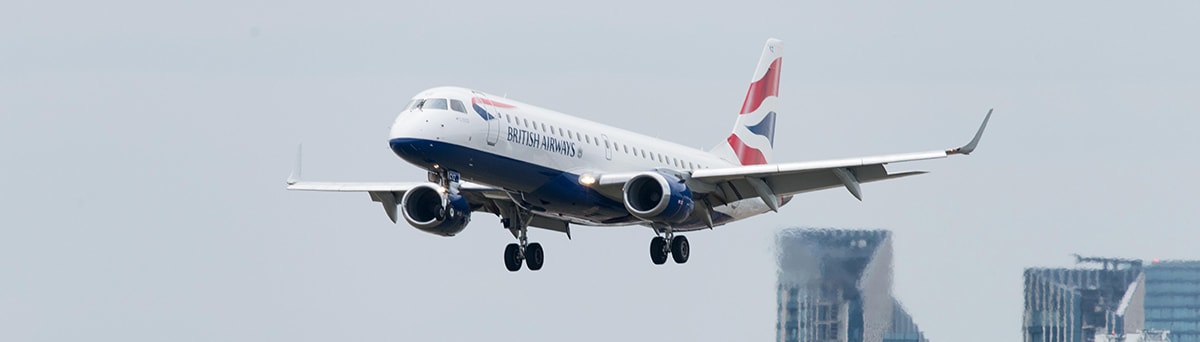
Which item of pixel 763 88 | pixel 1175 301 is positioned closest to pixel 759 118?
pixel 763 88

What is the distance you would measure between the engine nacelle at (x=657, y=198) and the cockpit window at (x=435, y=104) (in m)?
4.68

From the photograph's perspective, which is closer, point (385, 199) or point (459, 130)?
point (459, 130)

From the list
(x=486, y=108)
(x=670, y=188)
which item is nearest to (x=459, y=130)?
(x=486, y=108)

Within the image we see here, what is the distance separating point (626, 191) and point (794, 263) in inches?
301

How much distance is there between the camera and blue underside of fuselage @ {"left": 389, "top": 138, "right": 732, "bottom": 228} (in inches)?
2124

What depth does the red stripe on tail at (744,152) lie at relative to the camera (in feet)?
217

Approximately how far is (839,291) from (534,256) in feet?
23.5

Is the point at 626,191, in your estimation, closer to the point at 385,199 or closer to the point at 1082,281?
the point at 385,199

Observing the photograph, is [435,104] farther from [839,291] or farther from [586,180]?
[839,291]

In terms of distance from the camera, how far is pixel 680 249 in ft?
199

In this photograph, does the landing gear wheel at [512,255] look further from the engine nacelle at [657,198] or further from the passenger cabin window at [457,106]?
the passenger cabin window at [457,106]

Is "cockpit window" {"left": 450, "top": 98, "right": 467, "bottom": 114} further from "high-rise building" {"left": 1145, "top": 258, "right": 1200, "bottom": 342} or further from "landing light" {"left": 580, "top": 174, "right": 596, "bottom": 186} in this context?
"high-rise building" {"left": 1145, "top": 258, "right": 1200, "bottom": 342}

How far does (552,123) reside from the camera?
5688 centimetres

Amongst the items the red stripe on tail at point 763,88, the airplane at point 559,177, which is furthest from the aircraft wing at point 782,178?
the red stripe on tail at point 763,88
